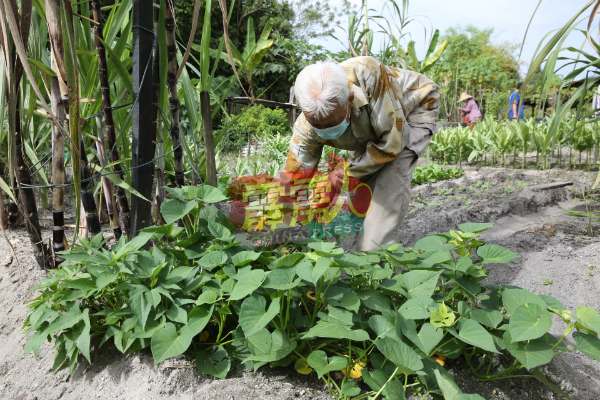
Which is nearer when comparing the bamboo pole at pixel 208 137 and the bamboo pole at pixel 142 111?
the bamboo pole at pixel 142 111

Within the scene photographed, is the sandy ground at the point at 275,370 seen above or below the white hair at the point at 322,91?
below

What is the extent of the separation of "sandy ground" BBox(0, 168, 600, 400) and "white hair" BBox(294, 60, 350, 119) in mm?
1023

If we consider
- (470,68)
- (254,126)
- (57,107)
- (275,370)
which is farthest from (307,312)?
(470,68)

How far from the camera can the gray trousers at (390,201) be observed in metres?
1.99

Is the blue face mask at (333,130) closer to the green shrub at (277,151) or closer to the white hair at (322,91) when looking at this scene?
the white hair at (322,91)

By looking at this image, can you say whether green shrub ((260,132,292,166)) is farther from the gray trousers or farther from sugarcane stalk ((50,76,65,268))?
sugarcane stalk ((50,76,65,268))

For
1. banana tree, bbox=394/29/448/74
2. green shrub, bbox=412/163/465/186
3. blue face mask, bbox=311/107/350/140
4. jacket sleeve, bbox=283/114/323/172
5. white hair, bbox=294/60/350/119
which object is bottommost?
green shrub, bbox=412/163/465/186

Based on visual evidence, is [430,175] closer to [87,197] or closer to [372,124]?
[372,124]

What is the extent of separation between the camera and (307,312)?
1.17 metres

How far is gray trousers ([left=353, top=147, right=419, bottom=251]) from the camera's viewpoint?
1988mm

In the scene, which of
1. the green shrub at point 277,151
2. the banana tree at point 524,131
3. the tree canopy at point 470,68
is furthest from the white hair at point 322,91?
the tree canopy at point 470,68

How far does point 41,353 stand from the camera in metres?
1.46

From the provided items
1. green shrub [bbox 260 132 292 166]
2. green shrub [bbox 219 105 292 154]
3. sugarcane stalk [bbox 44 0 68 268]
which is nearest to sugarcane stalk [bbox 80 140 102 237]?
sugarcane stalk [bbox 44 0 68 268]

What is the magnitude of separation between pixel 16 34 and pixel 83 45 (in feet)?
2.54
